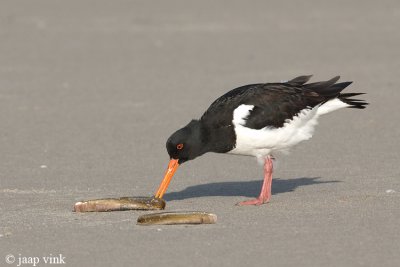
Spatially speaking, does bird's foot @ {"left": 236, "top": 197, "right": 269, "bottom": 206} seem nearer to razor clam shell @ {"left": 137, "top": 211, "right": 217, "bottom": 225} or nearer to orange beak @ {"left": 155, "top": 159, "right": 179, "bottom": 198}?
orange beak @ {"left": 155, "top": 159, "right": 179, "bottom": 198}

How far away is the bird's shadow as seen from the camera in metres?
10.2

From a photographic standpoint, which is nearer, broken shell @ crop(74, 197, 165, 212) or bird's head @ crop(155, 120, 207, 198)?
broken shell @ crop(74, 197, 165, 212)

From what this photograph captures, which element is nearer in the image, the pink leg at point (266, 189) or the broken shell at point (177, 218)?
the broken shell at point (177, 218)

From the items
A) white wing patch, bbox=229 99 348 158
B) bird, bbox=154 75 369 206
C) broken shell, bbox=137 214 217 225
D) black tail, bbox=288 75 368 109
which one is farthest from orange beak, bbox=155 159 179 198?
black tail, bbox=288 75 368 109

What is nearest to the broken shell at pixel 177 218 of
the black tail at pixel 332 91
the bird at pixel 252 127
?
the bird at pixel 252 127

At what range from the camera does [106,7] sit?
26312mm

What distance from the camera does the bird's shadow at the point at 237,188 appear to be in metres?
10.2

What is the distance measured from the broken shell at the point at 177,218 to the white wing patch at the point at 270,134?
1.49 m

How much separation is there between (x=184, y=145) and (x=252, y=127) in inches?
26.4

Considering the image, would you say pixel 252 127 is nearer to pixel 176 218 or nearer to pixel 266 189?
pixel 266 189

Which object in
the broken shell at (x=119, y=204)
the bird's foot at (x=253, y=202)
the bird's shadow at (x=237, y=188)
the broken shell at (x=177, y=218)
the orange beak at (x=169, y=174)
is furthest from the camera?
the bird's shadow at (x=237, y=188)

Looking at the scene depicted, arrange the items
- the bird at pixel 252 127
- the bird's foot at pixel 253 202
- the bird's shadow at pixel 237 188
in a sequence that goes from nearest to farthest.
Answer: the bird's foot at pixel 253 202 < the bird at pixel 252 127 < the bird's shadow at pixel 237 188

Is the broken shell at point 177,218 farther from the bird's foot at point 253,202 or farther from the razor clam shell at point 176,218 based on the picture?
the bird's foot at point 253,202

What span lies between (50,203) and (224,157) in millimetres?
3246
